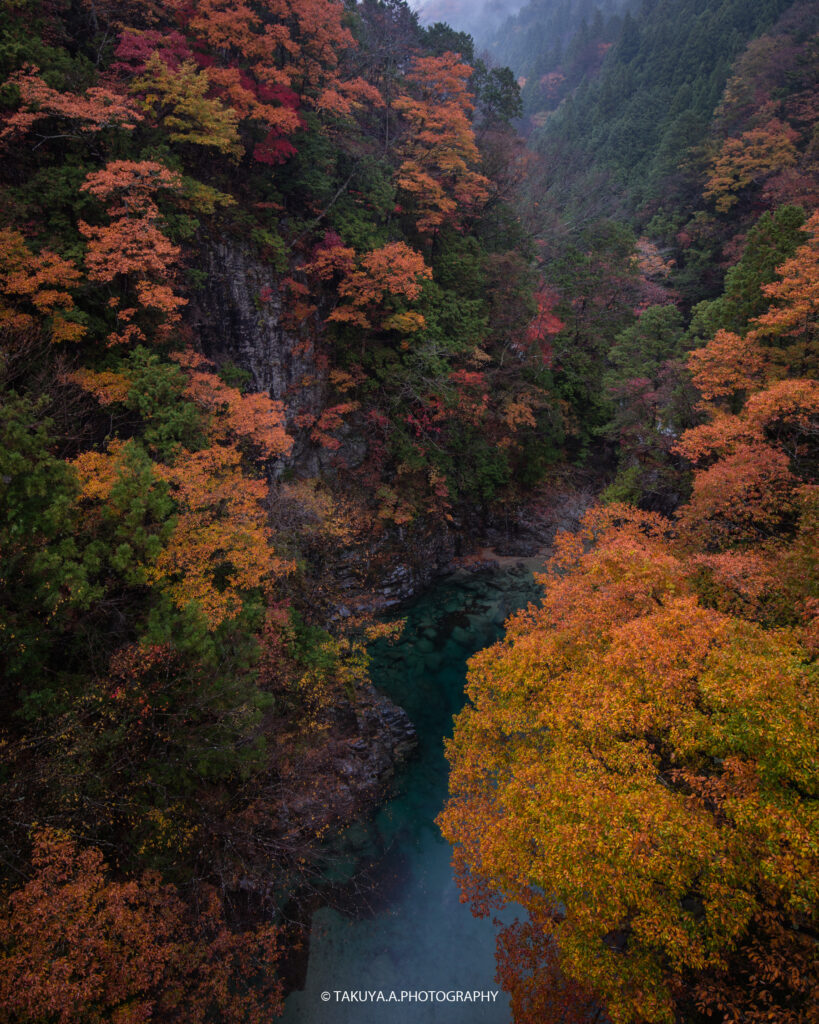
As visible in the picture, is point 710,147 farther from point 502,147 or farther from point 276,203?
point 276,203

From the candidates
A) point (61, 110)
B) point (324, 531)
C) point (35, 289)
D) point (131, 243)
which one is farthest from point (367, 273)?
point (35, 289)

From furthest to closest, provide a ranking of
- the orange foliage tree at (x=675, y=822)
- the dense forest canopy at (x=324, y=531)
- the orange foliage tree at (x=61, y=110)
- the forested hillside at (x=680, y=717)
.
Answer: the orange foliage tree at (x=61, y=110) < the dense forest canopy at (x=324, y=531) < the forested hillside at (x=680, y=717) < the orange foliage tree at (x=675, y=822)

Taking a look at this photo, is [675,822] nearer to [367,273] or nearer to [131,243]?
[131,243]

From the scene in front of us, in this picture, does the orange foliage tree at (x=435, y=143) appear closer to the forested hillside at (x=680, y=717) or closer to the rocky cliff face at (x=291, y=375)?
the rocky cliff face at (x=291, y=375)

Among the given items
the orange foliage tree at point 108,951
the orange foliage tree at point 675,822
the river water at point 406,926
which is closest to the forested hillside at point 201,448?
the orange foliage tree at point 108,951

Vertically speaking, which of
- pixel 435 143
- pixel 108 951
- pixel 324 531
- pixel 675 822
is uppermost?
pixel 435 143

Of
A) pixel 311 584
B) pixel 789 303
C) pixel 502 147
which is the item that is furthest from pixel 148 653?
pixel 502 147

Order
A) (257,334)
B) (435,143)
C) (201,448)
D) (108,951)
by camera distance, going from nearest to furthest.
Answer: (108,951), (201,448), (257,334), (435,143)

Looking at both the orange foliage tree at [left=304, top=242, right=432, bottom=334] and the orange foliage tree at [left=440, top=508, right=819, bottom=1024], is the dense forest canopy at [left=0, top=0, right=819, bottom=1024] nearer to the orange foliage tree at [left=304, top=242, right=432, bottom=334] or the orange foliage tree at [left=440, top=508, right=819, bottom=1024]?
the orange foliage tree at [left=440, top=508, right=819, bottom=1024]

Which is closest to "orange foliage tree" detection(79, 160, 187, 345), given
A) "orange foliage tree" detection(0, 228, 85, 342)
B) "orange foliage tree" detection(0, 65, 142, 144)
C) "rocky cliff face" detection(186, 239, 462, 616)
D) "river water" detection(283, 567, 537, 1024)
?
"orange foliage tree" detection(0, 228, 85, 342)
